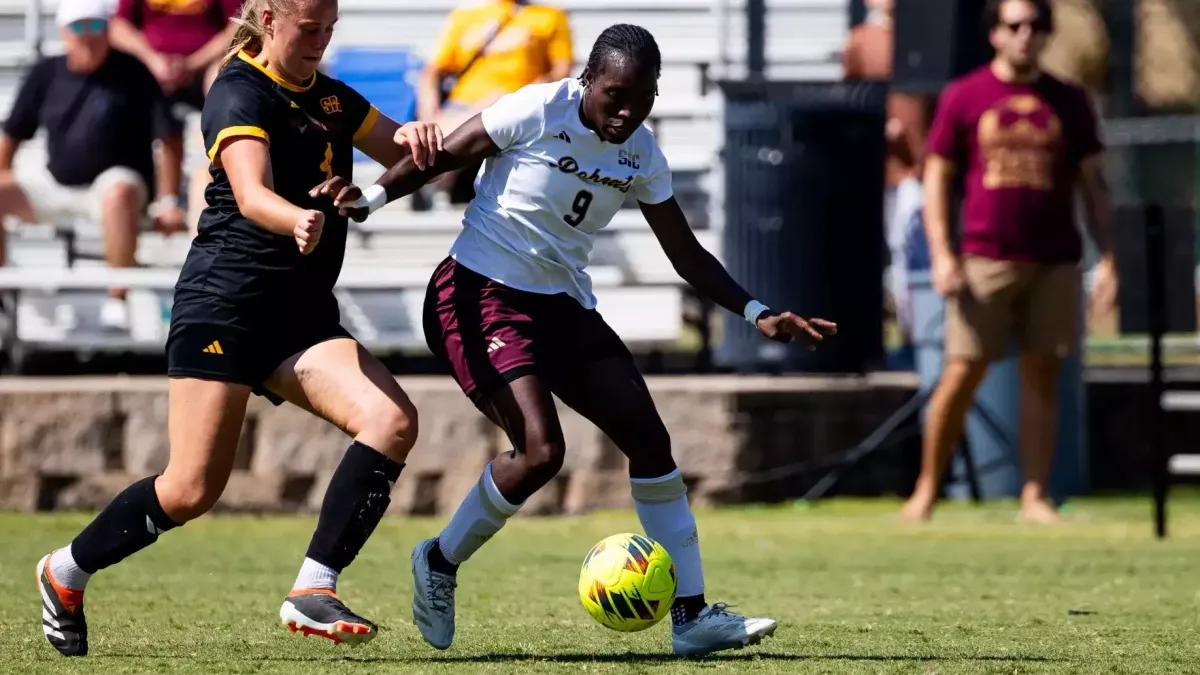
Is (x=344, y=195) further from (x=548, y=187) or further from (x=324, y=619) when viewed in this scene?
(x=324, y=619)

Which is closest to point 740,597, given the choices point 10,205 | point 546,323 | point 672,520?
point 672,520

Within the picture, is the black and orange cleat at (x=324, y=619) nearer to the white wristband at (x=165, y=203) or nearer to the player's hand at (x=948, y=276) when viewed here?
the player's hand at (x=948, y=276)

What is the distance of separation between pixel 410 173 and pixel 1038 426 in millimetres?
5700

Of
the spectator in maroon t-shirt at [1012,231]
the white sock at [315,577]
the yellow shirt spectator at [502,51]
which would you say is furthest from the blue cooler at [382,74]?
the white sock at [315,577]

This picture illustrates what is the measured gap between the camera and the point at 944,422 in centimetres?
1076

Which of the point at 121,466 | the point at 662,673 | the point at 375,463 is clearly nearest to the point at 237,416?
the point at 375,463

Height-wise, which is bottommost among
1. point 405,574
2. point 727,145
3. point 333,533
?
point 405,574

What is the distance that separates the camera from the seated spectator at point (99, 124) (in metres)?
11.9

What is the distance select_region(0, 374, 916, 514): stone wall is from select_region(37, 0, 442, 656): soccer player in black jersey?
513cm

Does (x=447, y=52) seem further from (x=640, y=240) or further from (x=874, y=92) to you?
(x=874, y=92)

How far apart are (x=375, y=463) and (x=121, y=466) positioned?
5.90m

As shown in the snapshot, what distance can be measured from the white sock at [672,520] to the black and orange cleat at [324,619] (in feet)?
3.16

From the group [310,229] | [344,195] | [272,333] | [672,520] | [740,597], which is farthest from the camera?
[740,597]

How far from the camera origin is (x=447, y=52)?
40.2ft
